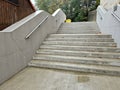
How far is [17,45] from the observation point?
10.5ft

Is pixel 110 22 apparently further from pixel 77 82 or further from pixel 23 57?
pixel 23 57

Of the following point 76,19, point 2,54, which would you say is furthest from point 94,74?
point 76,19

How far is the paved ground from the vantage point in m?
2.41

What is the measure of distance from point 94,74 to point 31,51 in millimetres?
2057

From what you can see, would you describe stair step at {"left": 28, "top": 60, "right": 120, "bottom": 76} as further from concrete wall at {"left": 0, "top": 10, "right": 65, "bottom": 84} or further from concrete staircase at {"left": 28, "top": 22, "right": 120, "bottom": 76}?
concrete wall at {"left": 0, "top": 10, "right": 65, "bottom": 84}

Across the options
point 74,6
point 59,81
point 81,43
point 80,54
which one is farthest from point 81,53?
point 74,6

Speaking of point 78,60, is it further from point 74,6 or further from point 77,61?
point 74,6

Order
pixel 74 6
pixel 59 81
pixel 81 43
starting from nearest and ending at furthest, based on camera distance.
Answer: pixel 59 81 → pixel 81 43 → pixel 74 6

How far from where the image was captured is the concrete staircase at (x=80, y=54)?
10.3ft

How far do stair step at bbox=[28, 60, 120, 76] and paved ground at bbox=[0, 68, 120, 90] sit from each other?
0.15 metres

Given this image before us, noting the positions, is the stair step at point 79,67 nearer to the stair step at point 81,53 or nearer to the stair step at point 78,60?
the stair step at point 78,60

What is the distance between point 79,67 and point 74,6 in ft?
30.7

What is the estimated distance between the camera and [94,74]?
296 cm

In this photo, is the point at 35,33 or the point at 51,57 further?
the point at 35,33
